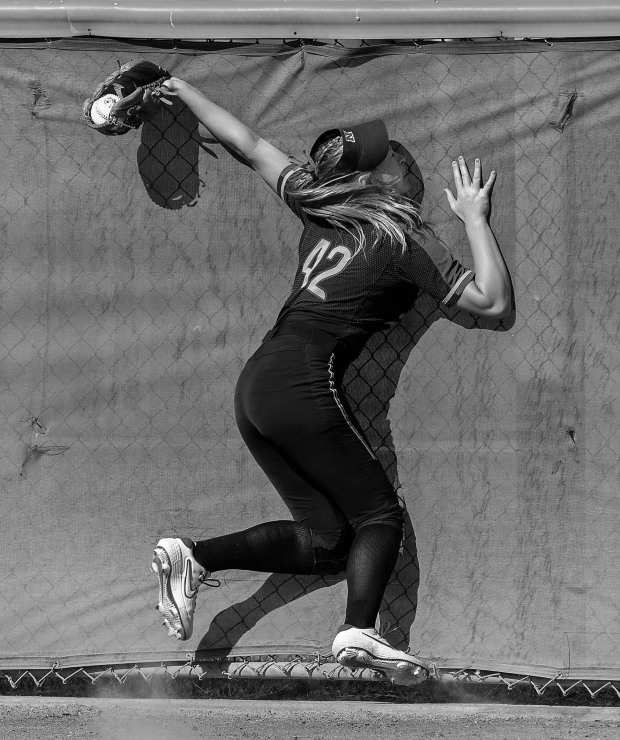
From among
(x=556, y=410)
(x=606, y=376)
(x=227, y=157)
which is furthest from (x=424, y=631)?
(x=227, y=157)

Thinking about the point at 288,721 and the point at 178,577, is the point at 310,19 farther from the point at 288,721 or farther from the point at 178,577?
the point at 288,721

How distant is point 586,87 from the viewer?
3.26 m

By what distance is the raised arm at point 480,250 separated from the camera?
3.13 m

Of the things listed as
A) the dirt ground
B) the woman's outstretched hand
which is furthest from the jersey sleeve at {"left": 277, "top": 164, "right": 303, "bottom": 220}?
the dirt ground

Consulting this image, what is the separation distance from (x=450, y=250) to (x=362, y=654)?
1521 mm

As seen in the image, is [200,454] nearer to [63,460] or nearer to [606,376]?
[63,460]

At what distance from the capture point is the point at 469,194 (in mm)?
3250

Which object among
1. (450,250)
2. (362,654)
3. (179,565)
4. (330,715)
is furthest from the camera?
(330,715)

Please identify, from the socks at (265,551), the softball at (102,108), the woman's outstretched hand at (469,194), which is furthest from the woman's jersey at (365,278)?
the softball at (102,108)

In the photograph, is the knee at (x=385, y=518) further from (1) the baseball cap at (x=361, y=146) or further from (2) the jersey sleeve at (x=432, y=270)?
(1) the baseball cap at (x=361, y=146)

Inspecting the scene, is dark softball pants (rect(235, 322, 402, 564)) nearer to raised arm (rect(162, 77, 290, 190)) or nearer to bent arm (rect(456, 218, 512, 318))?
bent arm (rect(456, 218, 512, 318))

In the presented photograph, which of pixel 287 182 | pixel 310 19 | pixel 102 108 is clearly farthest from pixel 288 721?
pixel 310 19

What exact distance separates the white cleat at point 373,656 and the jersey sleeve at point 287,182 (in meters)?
1.54

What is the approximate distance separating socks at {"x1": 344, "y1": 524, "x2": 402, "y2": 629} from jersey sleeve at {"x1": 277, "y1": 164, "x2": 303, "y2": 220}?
122 centimetres
